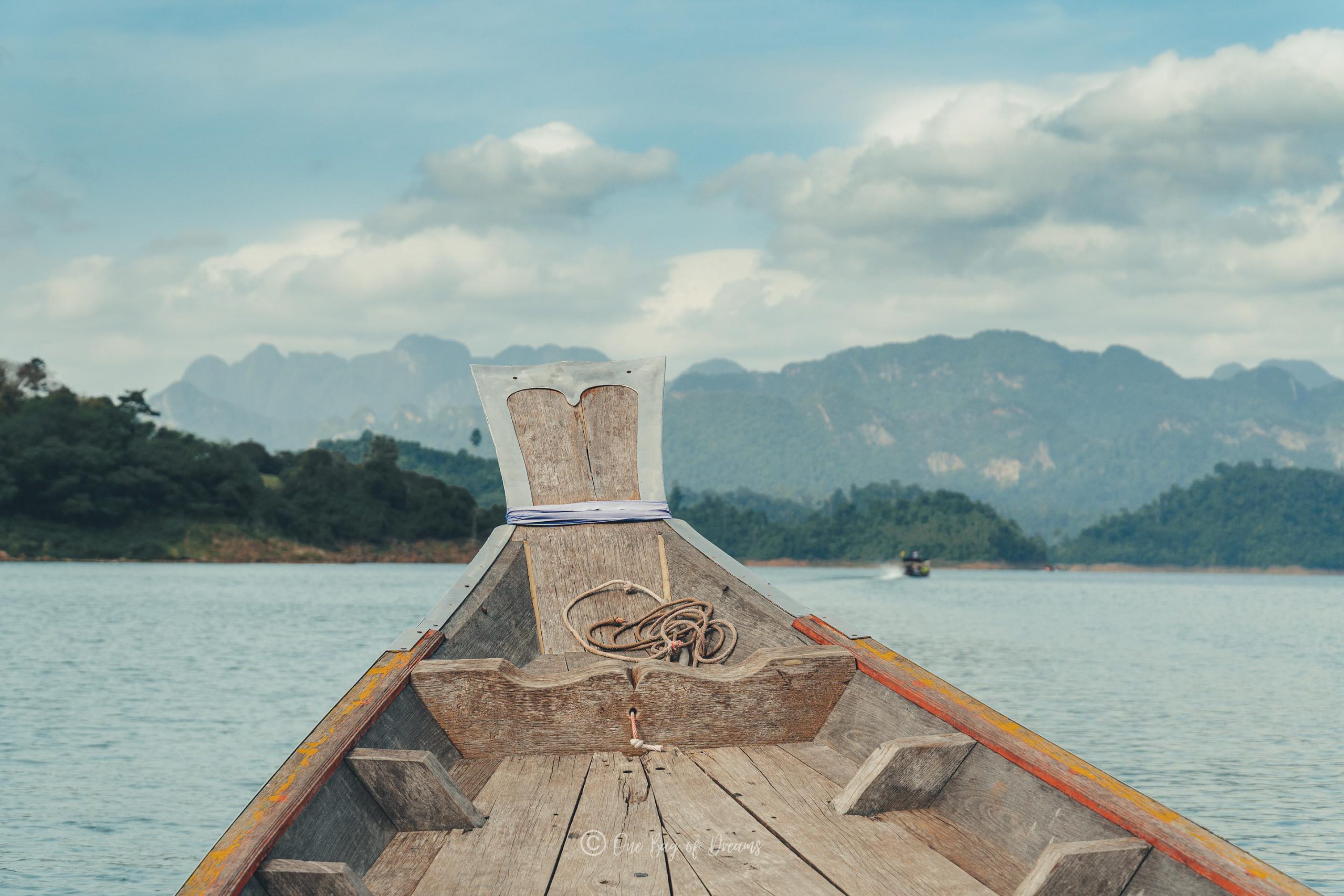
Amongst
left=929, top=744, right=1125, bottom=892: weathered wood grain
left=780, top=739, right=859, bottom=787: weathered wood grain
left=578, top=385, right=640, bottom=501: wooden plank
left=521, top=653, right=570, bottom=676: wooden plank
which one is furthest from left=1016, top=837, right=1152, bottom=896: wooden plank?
left=578, top=385, right=640, bottom=501: wooden plank

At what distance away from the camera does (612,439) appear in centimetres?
704

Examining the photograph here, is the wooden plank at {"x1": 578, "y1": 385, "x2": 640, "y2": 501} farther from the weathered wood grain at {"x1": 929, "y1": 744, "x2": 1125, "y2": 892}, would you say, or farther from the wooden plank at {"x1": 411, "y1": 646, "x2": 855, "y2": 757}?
the weathered wood grain at {"x1": 929, "y1": 744, "x2": 1125, "y2": 892}

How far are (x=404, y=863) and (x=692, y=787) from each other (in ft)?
3.05

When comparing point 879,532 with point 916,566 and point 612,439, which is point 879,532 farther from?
point 612,439

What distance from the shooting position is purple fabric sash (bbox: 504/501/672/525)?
6016 millimetres

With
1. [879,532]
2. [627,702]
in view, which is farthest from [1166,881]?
[879,532]

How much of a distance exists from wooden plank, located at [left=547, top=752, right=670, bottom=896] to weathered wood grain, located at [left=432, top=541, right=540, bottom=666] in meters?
0.90

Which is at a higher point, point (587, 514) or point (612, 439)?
point (612, 439)

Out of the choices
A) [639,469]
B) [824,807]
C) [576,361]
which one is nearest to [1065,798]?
[824,807]

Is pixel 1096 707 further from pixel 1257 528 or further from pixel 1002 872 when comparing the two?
pixel 1257 528

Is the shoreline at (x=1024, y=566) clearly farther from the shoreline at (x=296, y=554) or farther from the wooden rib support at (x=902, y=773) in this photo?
the wooden rib support at (x=902, y=773)

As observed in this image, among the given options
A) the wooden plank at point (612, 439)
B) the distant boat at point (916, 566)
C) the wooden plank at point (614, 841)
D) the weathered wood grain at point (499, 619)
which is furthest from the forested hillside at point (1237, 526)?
the wooden plank at point (614, 841)

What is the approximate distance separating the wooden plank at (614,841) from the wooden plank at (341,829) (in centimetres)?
48

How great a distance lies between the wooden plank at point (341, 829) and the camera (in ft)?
8.05
